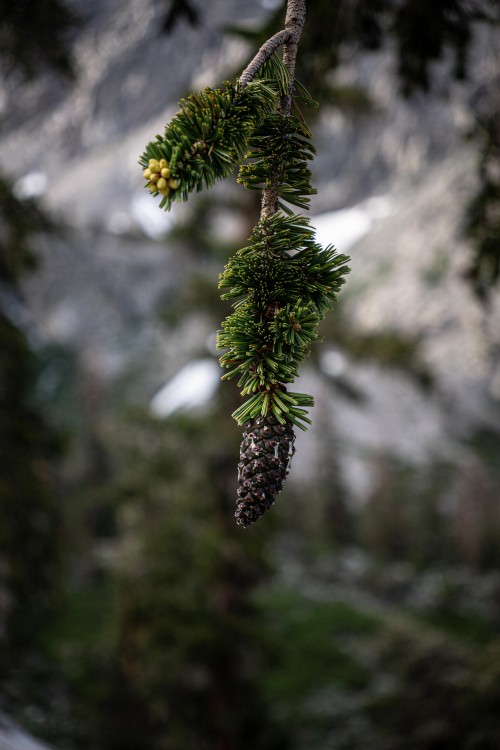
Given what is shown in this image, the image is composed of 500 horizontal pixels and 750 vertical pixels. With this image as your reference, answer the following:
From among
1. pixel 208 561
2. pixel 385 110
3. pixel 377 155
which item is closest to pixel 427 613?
pixel 208 561

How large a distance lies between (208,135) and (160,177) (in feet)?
0.34

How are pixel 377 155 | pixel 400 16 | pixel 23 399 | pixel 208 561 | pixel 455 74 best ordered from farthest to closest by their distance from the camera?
pixel 377 155 → pixel 208 561 → pixel 23 399 → pixel 455 74 → pixel 400 16

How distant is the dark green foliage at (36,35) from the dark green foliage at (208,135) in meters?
2.28

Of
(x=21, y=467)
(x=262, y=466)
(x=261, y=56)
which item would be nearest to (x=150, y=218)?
(x=21, y=467)

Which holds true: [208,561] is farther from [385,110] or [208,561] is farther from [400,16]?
[385,110]

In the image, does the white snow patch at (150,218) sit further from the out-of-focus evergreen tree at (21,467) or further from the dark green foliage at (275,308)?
the dark green foliage at (275,308)

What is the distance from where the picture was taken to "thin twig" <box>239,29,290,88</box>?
0.76 m

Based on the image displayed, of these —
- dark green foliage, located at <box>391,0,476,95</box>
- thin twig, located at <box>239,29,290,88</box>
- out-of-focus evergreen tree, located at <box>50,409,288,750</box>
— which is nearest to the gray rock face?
thin twig, located at <box>239,29,290,88</box>

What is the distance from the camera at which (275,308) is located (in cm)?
81

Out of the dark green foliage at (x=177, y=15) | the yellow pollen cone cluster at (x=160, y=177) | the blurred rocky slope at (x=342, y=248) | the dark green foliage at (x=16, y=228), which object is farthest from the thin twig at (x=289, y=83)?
the blurred rocky slope at (x=342, y=248)

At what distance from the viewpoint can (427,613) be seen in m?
20.3

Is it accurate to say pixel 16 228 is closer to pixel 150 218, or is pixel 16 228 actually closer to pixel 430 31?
pixel 430 31

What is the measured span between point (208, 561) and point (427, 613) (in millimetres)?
17383

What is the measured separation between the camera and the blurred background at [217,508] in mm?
3193
